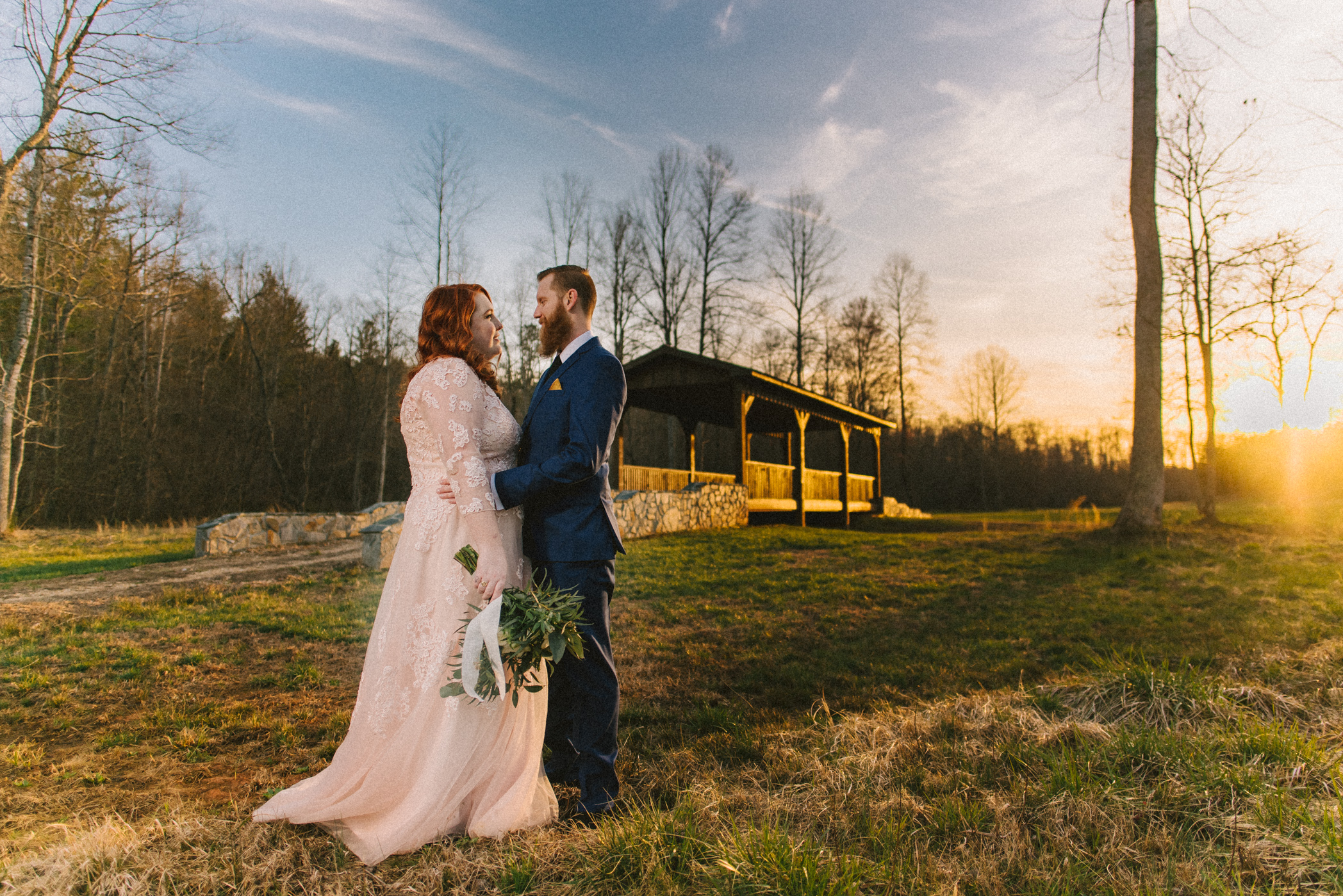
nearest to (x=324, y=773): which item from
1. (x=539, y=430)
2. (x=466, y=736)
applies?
(x=466, y=736)

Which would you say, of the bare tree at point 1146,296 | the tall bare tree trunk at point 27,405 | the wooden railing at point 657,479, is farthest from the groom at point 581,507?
the tall bare tree trunk at point 27,405

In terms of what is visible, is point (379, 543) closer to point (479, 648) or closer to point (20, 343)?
point (479, 648)

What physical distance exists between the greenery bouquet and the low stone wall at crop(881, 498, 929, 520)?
74.4 ft

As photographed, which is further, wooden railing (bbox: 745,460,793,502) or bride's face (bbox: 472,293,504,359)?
wooden railing (bbox: 745,460,793,502)

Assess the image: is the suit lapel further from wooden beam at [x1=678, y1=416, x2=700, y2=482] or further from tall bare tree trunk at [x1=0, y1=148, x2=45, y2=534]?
tall bare tree trunk at [x1=0, y1=148, x2=45, y2=534]

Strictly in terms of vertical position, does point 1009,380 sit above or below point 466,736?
above

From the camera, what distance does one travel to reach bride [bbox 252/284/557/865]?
2268mm

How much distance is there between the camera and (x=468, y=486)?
2.30 metres

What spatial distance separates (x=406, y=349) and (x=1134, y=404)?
25252mm

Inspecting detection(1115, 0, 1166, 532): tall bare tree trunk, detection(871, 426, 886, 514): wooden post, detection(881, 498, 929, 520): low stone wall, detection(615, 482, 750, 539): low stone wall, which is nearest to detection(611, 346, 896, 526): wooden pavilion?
detection(871, 426, 886, 514): wooden post

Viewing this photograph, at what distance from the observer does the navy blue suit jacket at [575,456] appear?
2381 mm

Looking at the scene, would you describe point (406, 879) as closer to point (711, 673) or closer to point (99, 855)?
point (99, 855)

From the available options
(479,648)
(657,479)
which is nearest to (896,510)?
(657,479)

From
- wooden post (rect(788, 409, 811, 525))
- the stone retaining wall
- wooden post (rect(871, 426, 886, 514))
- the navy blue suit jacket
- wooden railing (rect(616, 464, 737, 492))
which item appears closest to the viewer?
the navy blue suit jacket
